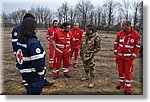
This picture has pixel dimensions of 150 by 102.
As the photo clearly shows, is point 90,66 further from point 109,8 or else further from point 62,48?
point 109,8

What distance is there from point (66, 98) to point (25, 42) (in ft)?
3.10

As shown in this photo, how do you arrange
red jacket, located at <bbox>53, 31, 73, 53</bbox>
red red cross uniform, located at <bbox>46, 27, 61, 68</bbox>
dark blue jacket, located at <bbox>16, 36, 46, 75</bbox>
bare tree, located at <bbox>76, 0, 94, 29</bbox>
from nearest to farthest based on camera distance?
dark blue jacket, located at <bbox>16, 36, 46, 75</bbox>
bare tree, located at <bbox>76, 0, 94, 29</bbox>
red jacket, located at <bbox>53, 31, 73, 53</bbox>
red red cross uniform, located at <bbox>46, 27, 61, 68</bbox>

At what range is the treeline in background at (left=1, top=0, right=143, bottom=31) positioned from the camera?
7.39 feet

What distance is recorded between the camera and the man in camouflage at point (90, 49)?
231cm

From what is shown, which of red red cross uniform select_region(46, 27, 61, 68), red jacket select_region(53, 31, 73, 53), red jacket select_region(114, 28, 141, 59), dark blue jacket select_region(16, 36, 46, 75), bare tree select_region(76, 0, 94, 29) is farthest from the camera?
red red cross uniform select_region(46, 27, 61, 68)

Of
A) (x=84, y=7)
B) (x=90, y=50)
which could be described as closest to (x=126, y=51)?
(x=90, y=50)

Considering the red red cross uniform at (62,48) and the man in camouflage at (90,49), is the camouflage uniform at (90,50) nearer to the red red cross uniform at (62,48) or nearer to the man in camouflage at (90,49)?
the man in camouflage at (90,49)

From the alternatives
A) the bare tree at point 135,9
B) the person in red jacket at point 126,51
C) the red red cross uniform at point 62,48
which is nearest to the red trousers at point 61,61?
the red red cross uniform at point 62,48

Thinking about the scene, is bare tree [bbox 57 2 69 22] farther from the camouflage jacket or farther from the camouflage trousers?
the camouflage trousers

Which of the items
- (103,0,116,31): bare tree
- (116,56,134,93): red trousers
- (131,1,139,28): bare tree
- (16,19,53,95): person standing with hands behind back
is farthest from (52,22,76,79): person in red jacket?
(16,19,53,95): person standing with hands behind back

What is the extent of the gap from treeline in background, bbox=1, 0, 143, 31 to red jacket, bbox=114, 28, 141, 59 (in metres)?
0.08

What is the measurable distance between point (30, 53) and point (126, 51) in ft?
3.56

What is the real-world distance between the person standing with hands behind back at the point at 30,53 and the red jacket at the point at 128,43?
3.23ft

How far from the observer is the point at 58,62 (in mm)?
2559
